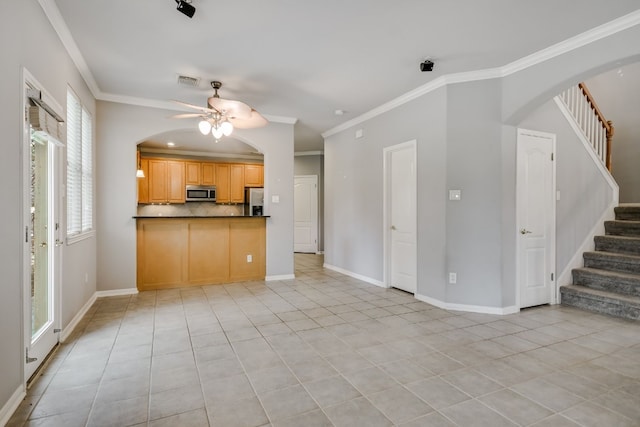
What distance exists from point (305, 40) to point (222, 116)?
1.42 meters

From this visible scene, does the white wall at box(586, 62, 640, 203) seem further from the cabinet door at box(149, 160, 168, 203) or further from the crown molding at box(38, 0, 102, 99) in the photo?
the cabinet door at box(149, 160, 168, 203)

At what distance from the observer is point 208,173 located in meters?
8.35

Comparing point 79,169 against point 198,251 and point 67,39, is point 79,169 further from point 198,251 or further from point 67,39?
point 198,251

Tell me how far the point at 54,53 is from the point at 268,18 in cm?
186

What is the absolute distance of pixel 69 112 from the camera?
340cm

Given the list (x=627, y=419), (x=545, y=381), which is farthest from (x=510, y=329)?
(x=627, y=419)

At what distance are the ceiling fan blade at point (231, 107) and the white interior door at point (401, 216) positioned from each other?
220 centimetres

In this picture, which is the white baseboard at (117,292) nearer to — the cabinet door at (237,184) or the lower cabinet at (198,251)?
the lower cabinet at (198,251)

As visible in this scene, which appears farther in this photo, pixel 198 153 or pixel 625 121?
pixel 198 153

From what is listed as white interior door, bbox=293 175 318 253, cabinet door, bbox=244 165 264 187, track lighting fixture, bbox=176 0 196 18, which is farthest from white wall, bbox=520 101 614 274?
cabinet door, bbox=244 165 264 187

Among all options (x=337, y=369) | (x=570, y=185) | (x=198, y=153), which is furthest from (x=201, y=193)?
(x=570, y=185)

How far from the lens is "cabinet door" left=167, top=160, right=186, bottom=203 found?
7.98 metres

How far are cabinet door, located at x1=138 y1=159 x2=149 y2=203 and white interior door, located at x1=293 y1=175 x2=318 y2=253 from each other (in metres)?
3.62

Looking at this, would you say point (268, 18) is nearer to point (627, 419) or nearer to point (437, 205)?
point (437, 205)
